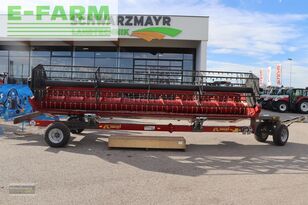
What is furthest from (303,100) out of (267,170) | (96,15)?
(267,170)

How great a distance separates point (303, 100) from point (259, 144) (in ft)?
55.7

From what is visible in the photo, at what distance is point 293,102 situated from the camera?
25.8 metres

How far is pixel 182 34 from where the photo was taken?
21891 mm

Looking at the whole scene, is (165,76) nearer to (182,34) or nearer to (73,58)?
(182,34)

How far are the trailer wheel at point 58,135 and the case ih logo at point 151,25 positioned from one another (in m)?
13.7

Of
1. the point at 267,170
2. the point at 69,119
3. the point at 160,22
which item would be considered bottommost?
the point at 267,170

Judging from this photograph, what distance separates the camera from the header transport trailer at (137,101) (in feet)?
30.7

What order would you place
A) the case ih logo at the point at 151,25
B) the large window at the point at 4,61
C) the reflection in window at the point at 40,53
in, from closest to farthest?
the case ih logo at the point at 151,25, the reflection in window at the point at 40,53, the large window at the point at 4,61

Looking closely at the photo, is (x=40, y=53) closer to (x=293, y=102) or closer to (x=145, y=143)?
(x=293, y=102)

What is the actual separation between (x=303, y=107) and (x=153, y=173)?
71.2 feet

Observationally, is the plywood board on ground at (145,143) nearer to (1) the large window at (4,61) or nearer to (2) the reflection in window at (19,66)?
(2) the reflection in window at (19,66)

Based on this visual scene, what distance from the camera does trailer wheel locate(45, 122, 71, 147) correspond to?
29.7 ft

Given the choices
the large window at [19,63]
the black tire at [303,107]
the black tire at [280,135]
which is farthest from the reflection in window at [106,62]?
the black tire at [280,135]

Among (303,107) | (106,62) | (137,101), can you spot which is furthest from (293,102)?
(137,101)
